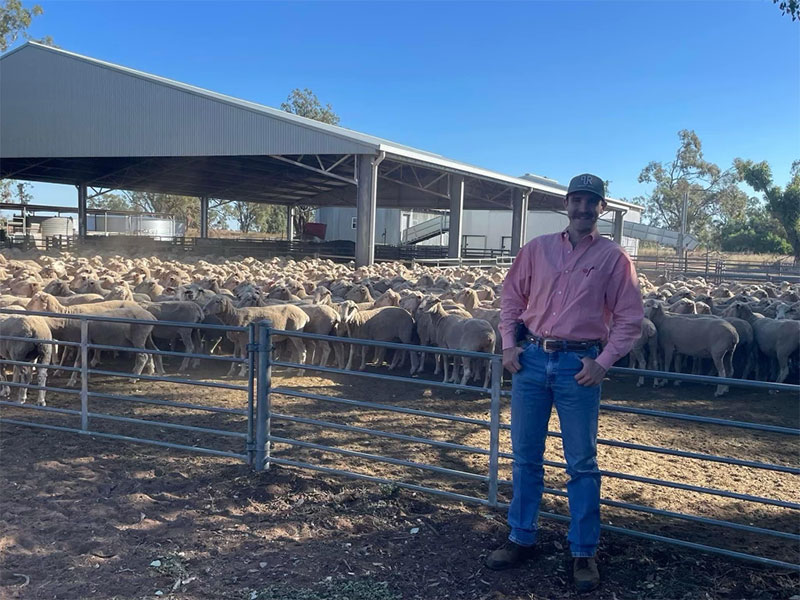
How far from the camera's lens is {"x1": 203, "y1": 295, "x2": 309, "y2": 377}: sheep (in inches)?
445

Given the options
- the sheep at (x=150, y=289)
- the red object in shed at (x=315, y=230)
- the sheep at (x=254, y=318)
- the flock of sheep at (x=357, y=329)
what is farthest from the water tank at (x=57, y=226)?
the sheep at (x=254, y=318)

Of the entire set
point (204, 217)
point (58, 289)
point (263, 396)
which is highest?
point (204, 217)

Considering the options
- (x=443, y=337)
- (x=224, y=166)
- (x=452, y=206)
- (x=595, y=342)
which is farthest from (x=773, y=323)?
(x=224, y=166)

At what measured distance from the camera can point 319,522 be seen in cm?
517

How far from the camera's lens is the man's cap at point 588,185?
13.8 ft

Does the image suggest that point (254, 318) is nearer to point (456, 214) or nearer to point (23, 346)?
point (23, 346)

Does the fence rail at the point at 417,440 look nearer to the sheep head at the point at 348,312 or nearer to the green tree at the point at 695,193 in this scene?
the sheep head at the point at 348,312

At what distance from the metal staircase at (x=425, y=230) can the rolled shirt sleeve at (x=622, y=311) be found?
172ft

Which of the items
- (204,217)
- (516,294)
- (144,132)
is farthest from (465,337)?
(204,217)

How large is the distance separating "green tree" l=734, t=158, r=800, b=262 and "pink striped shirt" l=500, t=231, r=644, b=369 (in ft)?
167

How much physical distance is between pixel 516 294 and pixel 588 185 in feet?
2.84

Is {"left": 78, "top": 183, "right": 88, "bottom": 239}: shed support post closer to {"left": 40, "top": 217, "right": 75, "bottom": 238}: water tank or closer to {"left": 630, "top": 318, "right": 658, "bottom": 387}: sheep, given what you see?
{"left": 40, "top": 217, "right": 75, "bottom": 238}: water tank

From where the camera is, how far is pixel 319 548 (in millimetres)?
4758

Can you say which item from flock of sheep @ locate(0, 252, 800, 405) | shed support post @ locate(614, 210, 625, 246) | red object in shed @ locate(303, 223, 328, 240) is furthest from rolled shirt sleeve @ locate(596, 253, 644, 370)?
red object in shed @ locate(303, 223, 328, 240)
